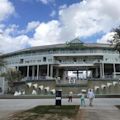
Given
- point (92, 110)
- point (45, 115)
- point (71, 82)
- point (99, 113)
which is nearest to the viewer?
point (45, 115)

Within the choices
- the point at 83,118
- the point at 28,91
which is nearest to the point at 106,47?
the point at 28,91

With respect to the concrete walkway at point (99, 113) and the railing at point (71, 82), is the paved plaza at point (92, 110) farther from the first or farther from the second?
the railing at point (71, 82)

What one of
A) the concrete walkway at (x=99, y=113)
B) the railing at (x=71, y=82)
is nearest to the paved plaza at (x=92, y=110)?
the concrete walkway at (x=99, y=113)

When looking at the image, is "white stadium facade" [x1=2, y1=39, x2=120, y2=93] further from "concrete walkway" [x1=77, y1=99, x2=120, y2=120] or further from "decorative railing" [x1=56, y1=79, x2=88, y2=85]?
"concrete walkway" [x1=77, y1=99, x2=120, y2=120]

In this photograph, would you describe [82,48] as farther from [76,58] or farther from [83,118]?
[83,118]

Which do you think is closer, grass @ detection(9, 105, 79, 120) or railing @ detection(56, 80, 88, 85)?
grass @ detection(9, 105, 79, 120)

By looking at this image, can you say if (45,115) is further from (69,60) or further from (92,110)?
(69,60)

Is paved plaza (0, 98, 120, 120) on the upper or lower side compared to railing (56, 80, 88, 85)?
lower

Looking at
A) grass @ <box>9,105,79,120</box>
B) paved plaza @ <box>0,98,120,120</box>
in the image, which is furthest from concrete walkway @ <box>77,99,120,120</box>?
grass @ <box>9,105,79,120</box>

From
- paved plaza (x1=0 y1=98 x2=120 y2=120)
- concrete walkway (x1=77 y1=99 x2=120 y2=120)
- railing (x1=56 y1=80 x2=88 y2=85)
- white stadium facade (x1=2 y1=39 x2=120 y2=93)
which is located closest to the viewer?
concrete walkway (x1=77 y1=99 x2=120 y2=120)

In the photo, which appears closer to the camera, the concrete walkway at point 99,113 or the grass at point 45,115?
the grass at point 45,115

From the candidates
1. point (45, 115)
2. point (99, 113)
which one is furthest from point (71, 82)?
point (45, 115)

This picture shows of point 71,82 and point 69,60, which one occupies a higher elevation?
point 69,60

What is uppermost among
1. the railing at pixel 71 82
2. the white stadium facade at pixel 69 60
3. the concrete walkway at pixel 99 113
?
the white stadium facade at pixel 69 60
